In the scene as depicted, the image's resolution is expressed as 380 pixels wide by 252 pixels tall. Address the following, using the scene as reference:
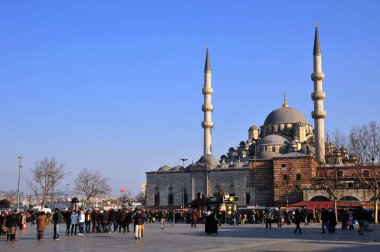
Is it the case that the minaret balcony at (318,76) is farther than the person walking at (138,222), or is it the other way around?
the minaret balcony at (318,76)

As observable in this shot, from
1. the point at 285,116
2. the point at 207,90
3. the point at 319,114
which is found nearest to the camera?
the point at 319,114

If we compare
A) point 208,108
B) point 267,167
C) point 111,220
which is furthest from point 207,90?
point 111,220

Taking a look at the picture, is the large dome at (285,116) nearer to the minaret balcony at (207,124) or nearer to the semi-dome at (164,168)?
the minaret balcony at (207,124)

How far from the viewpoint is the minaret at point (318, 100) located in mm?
51156

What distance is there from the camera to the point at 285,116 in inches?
2591

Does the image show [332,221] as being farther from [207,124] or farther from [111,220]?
[207,124]

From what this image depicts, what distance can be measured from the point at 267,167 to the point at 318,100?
8.58 metres

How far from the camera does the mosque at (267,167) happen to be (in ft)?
160

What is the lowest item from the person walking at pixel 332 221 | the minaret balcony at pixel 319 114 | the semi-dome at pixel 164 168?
the person walking at pixel 332 221

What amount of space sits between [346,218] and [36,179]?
30178mm

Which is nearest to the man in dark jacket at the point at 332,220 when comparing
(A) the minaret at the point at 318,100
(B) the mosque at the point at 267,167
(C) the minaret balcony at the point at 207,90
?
(B) the mosque at the point at 267,167

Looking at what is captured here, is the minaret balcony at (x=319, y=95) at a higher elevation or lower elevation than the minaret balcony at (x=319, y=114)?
higher

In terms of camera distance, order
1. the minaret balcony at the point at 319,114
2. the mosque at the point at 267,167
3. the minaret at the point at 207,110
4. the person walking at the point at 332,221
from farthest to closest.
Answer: the minaret at the point at 207,110
the minaret balcony at the point at 319,114
the mosque at the point at 267,167
the person walking at the point at 332,221

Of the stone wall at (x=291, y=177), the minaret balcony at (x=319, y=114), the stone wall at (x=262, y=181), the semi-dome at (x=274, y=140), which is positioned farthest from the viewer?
the semi-dome at (x=274, y=140)
